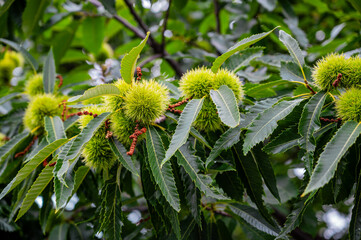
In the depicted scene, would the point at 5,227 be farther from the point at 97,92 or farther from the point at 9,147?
the point at 97,92

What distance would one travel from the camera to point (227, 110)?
0.99 metres

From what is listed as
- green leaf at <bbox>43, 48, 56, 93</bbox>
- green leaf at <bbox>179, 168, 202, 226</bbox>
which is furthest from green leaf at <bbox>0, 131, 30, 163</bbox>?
green leaf at <bbox>179, 168, 202, 226</bbox>

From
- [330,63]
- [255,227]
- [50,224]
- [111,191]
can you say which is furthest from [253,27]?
[50,224]

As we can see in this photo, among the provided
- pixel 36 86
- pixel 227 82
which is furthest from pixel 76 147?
pixel 36 86

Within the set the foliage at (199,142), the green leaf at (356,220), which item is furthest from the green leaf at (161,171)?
the green leaf at (356,220)

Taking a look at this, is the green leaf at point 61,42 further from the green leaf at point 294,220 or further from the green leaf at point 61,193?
the green leaf at point 294,220

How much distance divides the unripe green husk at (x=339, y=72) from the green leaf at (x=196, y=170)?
0.48m

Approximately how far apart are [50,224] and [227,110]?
5.23 feet

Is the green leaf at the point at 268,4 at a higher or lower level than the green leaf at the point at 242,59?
lower

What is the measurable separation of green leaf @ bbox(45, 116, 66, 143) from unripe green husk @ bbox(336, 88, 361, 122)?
95cm

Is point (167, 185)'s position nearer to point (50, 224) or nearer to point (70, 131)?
point (70, 131)

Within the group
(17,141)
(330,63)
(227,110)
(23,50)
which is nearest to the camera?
(227,110)

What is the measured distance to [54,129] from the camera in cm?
134

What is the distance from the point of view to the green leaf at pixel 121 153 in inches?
42.8
